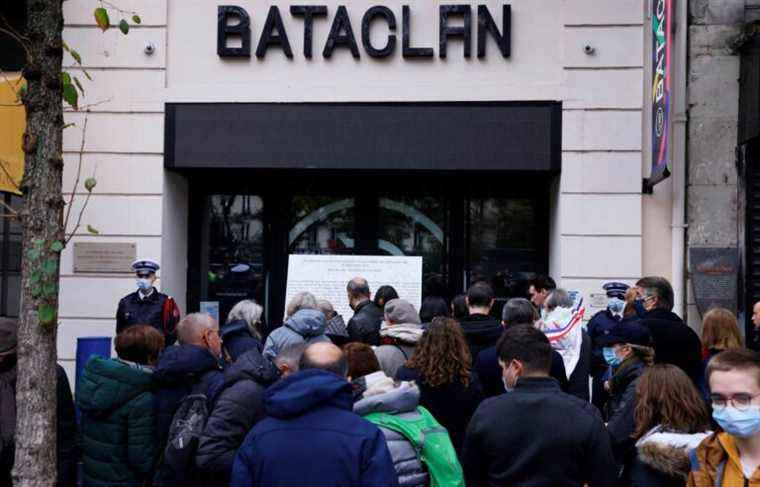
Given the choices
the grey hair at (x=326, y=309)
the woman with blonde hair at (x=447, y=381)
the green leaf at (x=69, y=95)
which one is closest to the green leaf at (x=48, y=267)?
the green leaf at (x=69, y=95)

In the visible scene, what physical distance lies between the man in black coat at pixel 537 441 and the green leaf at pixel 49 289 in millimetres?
2232

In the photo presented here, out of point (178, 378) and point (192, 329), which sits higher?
point (192, 329)

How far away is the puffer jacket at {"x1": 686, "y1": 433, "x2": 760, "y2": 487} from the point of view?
140 inches

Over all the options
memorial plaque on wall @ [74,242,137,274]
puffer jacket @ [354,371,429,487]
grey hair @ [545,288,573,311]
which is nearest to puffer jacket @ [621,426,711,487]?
puffer jacket @ [354,371,429,487]

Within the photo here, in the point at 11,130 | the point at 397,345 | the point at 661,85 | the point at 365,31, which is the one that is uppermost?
the point at 365,31

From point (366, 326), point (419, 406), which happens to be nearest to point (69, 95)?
point (419, 406)

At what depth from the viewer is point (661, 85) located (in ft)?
32.3

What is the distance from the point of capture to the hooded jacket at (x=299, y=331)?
645 centimetres

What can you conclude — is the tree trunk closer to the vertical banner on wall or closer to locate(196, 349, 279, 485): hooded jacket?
locate(196, 349, 279, 485): hooded jacket

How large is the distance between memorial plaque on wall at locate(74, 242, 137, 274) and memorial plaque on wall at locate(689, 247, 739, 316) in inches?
264

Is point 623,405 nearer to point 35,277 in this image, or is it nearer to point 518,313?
point 518,313

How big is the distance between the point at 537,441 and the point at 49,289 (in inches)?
100

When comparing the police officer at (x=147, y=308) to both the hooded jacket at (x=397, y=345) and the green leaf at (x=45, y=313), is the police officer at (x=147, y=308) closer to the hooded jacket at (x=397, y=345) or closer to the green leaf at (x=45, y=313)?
the hooded jacket at (x=397, y=345)

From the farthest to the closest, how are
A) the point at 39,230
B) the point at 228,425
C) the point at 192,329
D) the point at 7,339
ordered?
the point at 192,329 → the point at 7,339 → the point at 228,425 → the point at 39,230
